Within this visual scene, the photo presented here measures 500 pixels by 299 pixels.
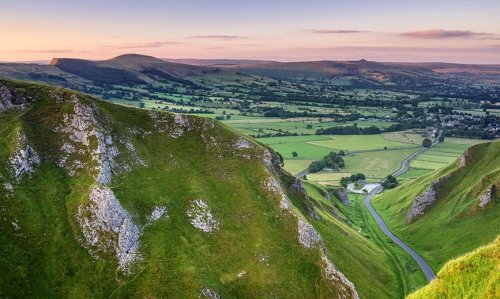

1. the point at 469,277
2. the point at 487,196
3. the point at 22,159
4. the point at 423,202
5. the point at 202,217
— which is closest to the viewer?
the point at 469,277

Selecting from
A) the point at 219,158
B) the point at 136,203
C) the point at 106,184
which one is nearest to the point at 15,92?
the point at 106,184

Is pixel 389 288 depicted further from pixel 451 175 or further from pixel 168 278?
pixel 451 175

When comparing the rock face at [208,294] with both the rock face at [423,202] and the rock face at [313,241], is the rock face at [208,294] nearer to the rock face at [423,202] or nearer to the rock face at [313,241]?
Answer: the rock face at [313,241]

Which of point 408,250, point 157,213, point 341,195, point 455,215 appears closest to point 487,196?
point 455,215

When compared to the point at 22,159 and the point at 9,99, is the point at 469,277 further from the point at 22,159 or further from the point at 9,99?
the point at 9,99

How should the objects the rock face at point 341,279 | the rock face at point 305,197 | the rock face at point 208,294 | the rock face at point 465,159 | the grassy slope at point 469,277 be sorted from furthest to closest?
the rock face at point 465,159, the rock face at point 305,197, the rock face at point 341,279, the rock face at point 208,294, the grassy slope at point 469,277

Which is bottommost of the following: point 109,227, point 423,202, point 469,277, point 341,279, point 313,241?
point 423,202

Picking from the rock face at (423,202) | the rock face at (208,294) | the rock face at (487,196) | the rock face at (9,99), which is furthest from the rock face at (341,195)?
the rock face at (9,99)
